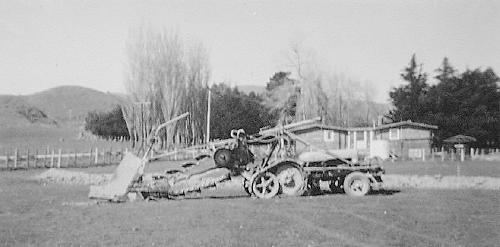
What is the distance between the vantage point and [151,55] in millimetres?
52625

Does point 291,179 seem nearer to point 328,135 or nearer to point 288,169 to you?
point 288,169

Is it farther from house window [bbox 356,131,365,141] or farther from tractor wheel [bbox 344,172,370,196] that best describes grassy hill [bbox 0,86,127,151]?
tractor wheel [bbox 344,172,370,196]

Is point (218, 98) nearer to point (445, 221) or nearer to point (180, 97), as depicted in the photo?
point (180, 97)

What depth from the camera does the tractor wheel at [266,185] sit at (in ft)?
Answer: 52.9

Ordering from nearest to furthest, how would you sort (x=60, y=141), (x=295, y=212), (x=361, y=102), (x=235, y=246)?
1. (x=235, y=246)
2. (x=295, y=212)
3. (x=60, y=141)
4. (x=361, y=102)

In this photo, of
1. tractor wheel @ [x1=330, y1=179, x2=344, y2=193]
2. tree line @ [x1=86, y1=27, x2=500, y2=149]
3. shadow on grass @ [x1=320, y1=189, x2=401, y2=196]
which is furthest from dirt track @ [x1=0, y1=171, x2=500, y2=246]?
tree line @ [x1=86, y1=27, x2=500, y2=149]

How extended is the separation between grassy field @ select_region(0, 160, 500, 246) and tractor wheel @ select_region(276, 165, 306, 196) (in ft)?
2.92

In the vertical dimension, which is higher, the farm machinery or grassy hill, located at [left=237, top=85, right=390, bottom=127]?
grassy hill, located at [left=237, top=85, right=390, bottom=127]

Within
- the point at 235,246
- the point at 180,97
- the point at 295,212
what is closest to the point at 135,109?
the point at 180,97

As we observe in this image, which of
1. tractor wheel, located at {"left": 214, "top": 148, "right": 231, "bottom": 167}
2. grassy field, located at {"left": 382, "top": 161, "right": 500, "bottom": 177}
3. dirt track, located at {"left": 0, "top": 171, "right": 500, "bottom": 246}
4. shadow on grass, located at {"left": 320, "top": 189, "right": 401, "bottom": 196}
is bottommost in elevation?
dirt track, located at {"left": 0, "top": 171, "right": 500, "bottom": 246}

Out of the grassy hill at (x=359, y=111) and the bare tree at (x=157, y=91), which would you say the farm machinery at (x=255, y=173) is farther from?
the grassy hill at (x=359, y=111)

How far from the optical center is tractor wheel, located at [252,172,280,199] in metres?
16.1

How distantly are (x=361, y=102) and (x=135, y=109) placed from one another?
4452 centimetres

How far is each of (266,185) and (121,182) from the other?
13.8 feet
